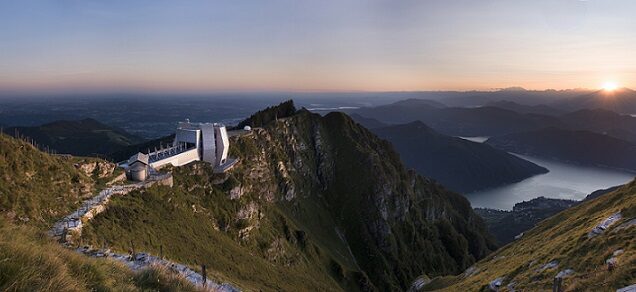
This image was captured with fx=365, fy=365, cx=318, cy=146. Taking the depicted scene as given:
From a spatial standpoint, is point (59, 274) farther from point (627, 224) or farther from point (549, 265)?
point (627, 224)

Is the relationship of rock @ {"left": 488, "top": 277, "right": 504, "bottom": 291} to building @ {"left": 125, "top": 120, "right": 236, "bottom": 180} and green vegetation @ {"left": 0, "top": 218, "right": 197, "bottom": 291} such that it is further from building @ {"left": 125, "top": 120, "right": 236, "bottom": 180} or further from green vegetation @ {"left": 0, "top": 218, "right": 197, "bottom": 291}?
building @ {"left": 125, "top": 120, "right": 236, "bottom": 180}

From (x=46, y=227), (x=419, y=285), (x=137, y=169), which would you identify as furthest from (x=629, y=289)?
(x=419, y=285)

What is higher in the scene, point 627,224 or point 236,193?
point 627,224

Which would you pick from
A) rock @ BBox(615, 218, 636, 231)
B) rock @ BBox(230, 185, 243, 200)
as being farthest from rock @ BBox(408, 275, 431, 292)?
rock @ BBox(615, 218, 636, 231)

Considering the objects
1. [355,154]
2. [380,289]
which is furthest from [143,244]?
[355,154]

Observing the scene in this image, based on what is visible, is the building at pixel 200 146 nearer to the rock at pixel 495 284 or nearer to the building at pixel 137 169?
the building at pixel 137 169

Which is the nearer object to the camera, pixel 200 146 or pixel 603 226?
pixel 603 226

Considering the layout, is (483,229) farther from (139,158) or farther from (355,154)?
(139,158)
